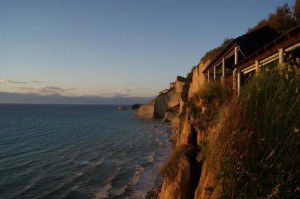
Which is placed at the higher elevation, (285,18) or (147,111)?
(285,18)

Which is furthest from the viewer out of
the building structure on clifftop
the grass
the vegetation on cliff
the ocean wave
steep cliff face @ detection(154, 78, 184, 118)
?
steep cliff face @ detection(154, 78, 184, 118)

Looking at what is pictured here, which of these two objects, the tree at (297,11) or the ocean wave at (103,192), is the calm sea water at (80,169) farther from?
the tree at (297,11)

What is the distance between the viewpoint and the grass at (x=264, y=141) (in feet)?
18.5

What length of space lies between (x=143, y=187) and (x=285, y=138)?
1418 cm

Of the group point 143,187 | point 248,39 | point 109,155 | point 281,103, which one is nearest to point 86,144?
point 109,155

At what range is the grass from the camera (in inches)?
222

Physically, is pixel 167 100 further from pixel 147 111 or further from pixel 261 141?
pixel 261 141

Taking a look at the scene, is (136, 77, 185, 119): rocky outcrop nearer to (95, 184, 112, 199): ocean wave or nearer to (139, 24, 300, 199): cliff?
(95, 184, 112, 199): ocean wave

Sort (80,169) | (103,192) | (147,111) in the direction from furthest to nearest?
(147,111) → (80,169) → (103,192)

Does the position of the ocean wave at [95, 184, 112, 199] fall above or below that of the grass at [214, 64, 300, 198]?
below

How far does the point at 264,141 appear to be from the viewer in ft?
19.6

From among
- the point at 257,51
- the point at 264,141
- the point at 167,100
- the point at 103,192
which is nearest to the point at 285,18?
the point at 257,51

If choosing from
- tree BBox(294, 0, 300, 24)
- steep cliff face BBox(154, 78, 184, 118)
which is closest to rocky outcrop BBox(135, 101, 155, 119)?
steep cliff face BBox(154, 78, 184, 118)

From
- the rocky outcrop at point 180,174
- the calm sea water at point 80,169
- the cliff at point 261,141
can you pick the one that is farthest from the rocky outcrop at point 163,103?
the cliff at point 261,141
